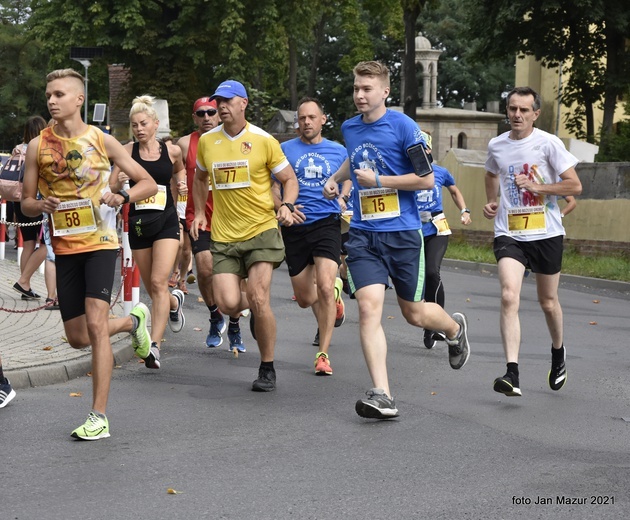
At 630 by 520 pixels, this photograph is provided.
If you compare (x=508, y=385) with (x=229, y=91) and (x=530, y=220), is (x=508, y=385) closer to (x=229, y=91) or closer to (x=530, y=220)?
(x=530, y=220)

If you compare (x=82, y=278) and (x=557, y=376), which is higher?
(x=82, y=278)

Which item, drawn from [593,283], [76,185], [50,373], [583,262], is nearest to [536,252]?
[76,185]

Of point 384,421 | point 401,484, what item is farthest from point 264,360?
point 401,484

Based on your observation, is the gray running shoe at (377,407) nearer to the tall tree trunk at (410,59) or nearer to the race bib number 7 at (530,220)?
the race bib number 7 at (530,220)

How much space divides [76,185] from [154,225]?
2.45 metres

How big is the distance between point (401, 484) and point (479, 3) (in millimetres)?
29360

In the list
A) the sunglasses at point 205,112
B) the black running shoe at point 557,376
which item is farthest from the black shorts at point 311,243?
the black running shoe at point 557,376

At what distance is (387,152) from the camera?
24.5ft

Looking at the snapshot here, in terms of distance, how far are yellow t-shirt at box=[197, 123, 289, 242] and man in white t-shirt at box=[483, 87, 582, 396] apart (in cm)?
151

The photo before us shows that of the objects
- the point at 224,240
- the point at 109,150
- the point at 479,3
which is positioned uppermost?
the point at 479,3

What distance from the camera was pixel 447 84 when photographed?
254ft

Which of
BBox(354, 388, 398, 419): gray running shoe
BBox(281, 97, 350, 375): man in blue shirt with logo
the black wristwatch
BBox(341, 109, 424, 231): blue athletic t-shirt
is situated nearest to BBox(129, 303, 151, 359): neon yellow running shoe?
the black wristwatch

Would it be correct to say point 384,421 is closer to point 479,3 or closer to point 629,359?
point 629,359

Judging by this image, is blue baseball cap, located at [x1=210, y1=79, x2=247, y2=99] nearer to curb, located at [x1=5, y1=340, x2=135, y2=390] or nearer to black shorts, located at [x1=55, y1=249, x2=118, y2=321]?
black shorts, located at [x1=55, y1=249, x2=118, y2=321]
